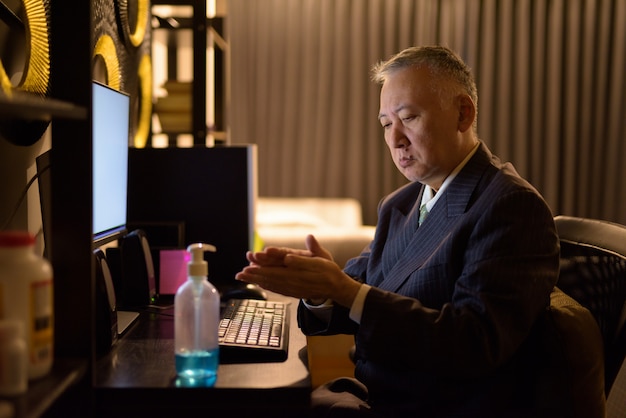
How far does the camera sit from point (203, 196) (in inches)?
84.7

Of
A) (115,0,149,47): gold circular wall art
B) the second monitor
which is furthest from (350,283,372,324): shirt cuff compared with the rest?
(115,0,149,47): gold circular wall art

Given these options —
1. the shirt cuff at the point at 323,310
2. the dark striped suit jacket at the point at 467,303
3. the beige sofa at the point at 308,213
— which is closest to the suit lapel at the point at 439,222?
the dark striped suit jacket at the point at 467,303

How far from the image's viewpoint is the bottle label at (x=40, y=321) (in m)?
0.86


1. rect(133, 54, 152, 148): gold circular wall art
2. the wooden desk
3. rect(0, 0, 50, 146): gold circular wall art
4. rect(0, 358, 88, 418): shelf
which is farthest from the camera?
rect(133, 54, 152, 148): gold circular wall art

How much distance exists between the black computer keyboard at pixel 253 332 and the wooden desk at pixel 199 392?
33mm

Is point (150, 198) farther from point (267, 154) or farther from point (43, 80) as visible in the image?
point (267, 154)

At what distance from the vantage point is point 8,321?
32.0 inches

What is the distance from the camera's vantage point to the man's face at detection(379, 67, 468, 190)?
1492 mm

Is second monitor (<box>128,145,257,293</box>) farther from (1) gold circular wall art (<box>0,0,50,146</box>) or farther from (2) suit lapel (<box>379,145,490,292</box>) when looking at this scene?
(2) suit lapel (<box>379,145,490,292</box>)

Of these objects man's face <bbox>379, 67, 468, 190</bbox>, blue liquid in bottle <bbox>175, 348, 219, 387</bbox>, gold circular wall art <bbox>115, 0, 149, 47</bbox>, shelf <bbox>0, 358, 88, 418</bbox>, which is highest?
gold circular wall art <bbox>115, 0, 149, 47</bbox>

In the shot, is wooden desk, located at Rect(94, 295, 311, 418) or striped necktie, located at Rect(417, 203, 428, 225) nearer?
wooden desk, located at Rect(94, 295, 311, 418)

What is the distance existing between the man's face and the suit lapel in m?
0.07

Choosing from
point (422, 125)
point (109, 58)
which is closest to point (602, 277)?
point (422, 125)

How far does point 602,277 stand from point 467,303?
1.16 ft
